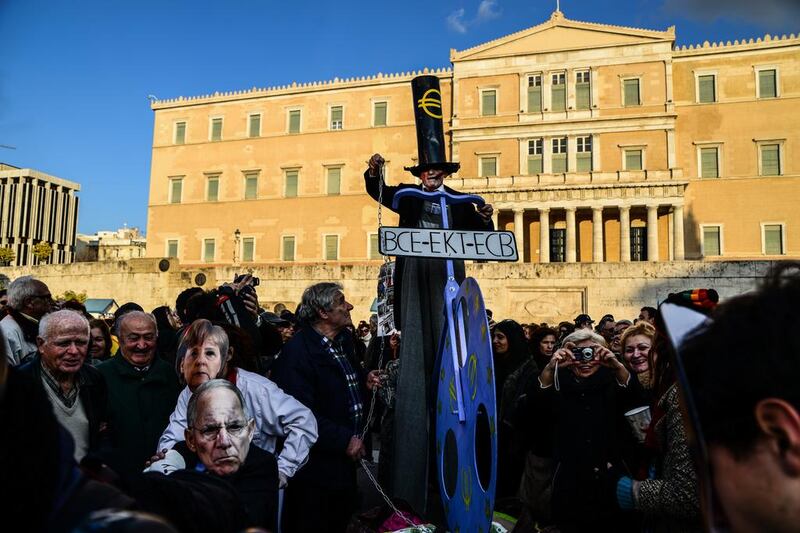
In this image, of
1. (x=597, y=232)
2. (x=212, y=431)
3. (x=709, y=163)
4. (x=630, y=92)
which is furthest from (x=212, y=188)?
(x=212, y=431)

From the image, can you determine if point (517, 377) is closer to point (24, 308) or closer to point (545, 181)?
point (24, 308)

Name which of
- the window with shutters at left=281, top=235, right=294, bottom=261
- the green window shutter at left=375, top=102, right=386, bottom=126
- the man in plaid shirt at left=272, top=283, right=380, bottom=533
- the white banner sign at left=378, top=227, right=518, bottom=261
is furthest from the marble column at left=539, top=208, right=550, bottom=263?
the white banner sign at left=378, top=227, right=518, bottom=261

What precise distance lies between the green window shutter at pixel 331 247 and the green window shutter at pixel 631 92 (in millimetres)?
18029

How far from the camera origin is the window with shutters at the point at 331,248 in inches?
1435

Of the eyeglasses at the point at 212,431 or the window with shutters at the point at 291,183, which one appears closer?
the eyeglasses at the point at 212,431

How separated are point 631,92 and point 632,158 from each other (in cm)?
Answer: 355

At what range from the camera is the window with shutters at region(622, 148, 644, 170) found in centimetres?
3136

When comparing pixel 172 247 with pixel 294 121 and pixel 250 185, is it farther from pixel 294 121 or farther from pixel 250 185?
pixel 294 121

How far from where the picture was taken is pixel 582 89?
3244 centimetres

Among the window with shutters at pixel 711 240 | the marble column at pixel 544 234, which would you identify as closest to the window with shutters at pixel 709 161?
the window with shutters at pixel 711 240

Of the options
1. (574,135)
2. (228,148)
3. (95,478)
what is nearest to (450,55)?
(574,135)

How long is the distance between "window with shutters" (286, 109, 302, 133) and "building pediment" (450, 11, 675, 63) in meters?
10.6

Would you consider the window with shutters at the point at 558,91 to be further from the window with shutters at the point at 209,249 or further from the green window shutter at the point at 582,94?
the window with shutters at the point at 209,249

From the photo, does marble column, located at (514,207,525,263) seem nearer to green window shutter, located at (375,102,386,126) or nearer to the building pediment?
the building pediment
